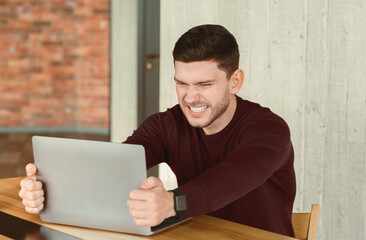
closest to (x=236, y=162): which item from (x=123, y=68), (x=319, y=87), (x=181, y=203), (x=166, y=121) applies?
(x=181, y=203)

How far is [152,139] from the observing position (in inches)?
74.9

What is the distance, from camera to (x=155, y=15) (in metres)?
4.23

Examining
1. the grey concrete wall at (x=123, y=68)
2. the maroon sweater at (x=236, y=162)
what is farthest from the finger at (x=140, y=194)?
the grey concrete wall at (x=123, y=68)

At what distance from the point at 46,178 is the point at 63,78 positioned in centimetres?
573

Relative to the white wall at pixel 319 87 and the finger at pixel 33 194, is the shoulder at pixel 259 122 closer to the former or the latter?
the finger at pixel 33 194

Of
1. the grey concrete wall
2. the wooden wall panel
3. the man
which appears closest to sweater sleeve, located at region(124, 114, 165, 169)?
the man

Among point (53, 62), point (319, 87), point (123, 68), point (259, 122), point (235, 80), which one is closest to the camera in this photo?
point (259, 122)

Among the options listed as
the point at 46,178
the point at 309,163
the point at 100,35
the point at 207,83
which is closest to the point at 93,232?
the point at 46,178

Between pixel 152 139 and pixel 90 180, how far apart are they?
0.55 meters

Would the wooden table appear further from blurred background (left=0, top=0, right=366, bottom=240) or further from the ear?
blurred background (left=0, top=0, right=366, bottom=240)

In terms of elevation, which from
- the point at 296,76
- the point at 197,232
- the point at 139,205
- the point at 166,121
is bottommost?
the point at 197,232

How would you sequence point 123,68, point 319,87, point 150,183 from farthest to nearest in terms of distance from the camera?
point 123,68, point 319,87, point 150,183

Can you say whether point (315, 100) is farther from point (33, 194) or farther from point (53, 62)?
point (53, 62)

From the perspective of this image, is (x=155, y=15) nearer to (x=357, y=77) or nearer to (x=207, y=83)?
(x=357, y=77)
